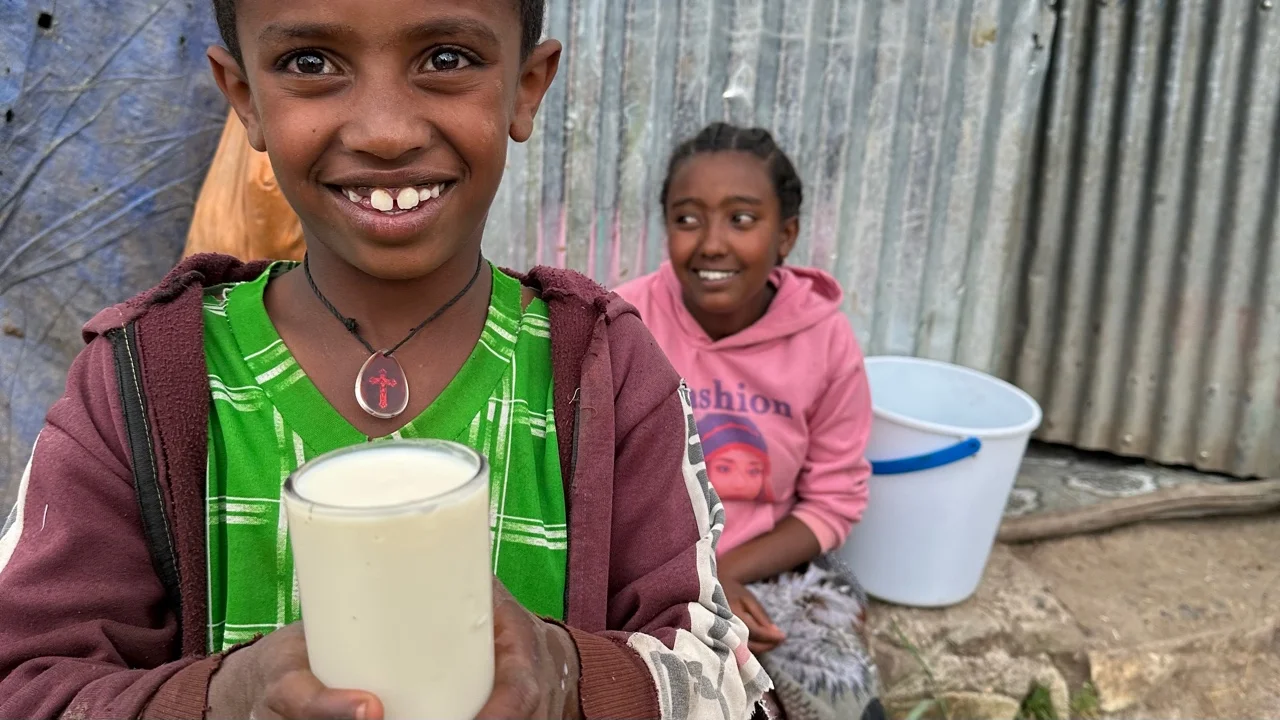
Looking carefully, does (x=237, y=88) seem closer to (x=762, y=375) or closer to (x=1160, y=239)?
(x=762, y=375)

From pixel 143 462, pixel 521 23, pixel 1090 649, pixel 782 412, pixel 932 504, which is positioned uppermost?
pixel 521 23

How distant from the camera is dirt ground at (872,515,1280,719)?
2.70 metres

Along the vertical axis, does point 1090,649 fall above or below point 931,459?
below

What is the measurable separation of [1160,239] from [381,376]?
3.13 meters

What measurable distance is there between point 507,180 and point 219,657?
237 centimetres

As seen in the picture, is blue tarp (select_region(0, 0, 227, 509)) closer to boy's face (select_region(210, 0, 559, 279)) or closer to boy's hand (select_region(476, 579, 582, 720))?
boy's face (select_region(210, 0, 559, 279))

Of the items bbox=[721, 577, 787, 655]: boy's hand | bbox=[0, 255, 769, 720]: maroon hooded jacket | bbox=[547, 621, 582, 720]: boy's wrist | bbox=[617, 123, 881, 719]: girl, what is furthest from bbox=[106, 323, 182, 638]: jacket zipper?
bbox=[617, 123, 881, 719]: girl

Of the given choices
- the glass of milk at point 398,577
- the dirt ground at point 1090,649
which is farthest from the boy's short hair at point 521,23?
the dirt ground at point 1090,649

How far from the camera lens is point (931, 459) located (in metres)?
2.65

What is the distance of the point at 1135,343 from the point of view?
11.5 feet

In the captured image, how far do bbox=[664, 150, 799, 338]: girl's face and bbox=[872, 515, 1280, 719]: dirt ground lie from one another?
1.07 meters

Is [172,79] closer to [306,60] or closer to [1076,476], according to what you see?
[306,60]

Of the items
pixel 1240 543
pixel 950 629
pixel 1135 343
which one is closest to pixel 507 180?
pixel 950 629

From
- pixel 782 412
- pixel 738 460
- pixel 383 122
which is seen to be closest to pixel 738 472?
pixel 738 460
